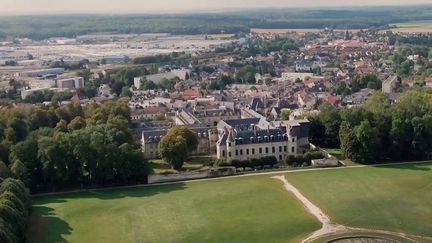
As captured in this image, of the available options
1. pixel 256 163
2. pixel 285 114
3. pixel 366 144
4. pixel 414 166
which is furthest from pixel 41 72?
pixel 414 166

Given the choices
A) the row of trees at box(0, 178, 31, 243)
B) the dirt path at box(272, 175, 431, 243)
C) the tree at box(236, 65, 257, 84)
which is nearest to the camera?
the row of trees at box(0, 178, 31, 243)

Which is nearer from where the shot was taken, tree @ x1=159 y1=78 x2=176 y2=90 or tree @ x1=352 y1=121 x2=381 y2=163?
tree @ x1=352 y1=121 x2=381 y2=163

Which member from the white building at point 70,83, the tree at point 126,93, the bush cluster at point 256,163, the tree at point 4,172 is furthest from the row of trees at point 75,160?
the white building at point 70,83

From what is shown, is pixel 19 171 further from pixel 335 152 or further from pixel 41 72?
pixel 41 72

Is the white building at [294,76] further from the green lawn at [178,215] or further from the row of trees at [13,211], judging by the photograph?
the row of trees at [13,211]

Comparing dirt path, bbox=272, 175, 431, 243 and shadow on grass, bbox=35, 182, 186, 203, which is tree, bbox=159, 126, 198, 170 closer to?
shadow on grass, bbox=35, 182, 186, 203

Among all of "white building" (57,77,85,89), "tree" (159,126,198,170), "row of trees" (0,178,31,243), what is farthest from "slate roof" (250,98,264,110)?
"white building" (57,77,85,89)

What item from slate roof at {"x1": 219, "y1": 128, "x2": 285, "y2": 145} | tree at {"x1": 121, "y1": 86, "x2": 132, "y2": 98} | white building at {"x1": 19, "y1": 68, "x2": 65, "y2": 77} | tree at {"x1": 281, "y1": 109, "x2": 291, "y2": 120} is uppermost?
slate roof at {"x1": 219, "y1": 128, "x2": 285, "y2": 145}
